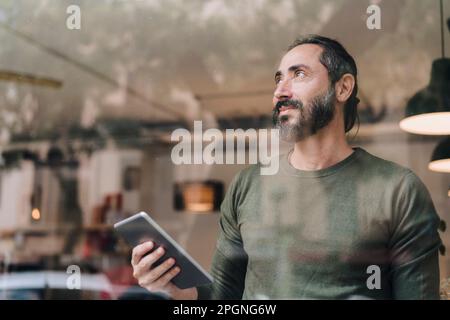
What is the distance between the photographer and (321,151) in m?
2.94

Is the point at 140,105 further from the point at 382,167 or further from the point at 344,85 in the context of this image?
the point at 382,167

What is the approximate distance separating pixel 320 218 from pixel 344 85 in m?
0.64

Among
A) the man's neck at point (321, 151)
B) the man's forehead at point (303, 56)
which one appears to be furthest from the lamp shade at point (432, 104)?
the man's forehead at point (303, 56)

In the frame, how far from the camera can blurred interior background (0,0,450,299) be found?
3.02 m

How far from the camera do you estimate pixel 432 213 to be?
9.33 ft

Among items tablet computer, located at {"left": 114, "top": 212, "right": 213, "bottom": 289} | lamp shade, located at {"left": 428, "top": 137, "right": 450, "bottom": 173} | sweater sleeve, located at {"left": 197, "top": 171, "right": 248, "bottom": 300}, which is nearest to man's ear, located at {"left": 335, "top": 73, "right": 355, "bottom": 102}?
lamp shade, located at {"left": 428, "top": 137, "right": 450, "bottom": 173}

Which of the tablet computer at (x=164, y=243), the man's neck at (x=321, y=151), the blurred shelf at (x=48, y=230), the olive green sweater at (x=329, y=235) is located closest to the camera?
the tablet computer at (x=164, y=243)

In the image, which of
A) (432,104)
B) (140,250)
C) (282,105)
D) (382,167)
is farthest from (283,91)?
(140,250)

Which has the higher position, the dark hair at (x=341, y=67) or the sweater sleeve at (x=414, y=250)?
the dark hair at (x=341, y=67)

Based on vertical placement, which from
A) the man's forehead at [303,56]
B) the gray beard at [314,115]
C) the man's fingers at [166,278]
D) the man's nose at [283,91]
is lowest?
the man's fingers at [166,278]

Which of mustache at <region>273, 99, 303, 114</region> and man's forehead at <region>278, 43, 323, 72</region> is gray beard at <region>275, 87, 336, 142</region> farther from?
man's forehead at <region>278, 43, 323, 72</region>

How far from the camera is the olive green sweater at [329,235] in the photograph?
2.79 metres

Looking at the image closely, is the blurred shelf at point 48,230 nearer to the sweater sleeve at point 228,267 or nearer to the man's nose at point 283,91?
the sweater sleeve at point 228,267

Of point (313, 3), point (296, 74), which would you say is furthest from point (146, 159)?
point (313, 3)
